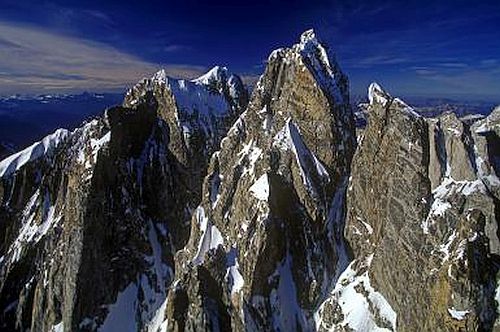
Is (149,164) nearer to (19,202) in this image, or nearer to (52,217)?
(52,217)

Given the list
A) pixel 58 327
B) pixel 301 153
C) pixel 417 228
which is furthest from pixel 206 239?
pixel 417 228

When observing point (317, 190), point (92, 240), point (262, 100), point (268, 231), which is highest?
point (262, 100)

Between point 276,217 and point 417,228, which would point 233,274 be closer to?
point 276,217

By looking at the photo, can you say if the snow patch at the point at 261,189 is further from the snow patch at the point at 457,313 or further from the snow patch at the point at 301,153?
the snow patch at the point at 457,313

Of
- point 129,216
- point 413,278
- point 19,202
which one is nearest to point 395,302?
point 413,278

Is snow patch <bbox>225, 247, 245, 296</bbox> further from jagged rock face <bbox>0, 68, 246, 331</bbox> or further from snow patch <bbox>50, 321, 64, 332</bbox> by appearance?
snow patch <bbox>50, 321, 64, 332</bbox>

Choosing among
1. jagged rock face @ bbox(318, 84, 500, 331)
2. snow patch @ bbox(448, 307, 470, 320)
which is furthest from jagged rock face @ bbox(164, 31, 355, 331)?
snow patch @ bbox(448, 307, 470, 320)
